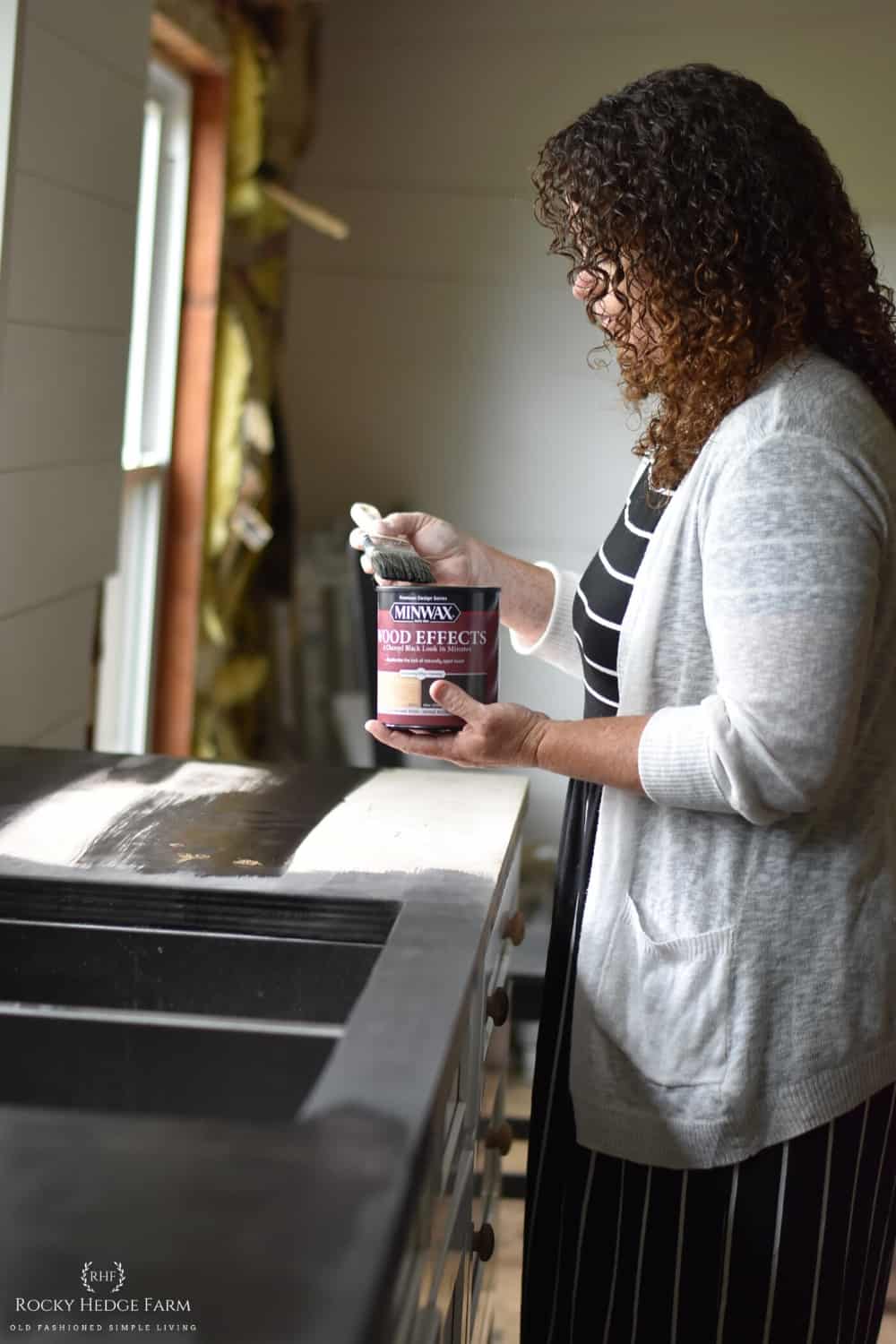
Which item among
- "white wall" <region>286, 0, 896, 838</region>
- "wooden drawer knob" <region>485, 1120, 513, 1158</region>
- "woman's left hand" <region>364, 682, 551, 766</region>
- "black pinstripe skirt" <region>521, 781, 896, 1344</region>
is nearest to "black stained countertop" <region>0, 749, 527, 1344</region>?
"woman's left hand" <region>364, 682, 551, 766</region>

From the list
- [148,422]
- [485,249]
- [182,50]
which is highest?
[182,50]

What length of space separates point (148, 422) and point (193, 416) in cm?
10

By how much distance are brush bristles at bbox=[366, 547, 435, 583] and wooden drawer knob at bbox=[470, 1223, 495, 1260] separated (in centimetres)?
62

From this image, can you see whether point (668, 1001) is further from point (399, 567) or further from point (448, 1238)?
point (399, 567)

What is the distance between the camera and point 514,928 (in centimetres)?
148

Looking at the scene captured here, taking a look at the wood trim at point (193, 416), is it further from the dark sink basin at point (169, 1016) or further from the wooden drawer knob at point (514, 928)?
the dark sink basin at point (169, 1016)

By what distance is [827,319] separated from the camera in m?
1.13

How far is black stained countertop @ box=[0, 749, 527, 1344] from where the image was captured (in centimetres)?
58

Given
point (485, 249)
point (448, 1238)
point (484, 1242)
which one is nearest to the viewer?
point (448, 1238)

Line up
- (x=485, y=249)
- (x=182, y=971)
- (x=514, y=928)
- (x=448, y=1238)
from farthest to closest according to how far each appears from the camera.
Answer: (x=485, y=249), (x=514, y=928), (x=182, y=971), (x=448, y=1238)

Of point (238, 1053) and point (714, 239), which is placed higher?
point (714, 239)

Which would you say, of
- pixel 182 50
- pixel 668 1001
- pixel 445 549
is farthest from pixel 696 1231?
pixel 182 50

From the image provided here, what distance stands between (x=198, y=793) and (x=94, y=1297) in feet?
2.95

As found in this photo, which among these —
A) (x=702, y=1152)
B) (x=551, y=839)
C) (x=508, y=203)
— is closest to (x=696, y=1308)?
(x=702, y=1152)
